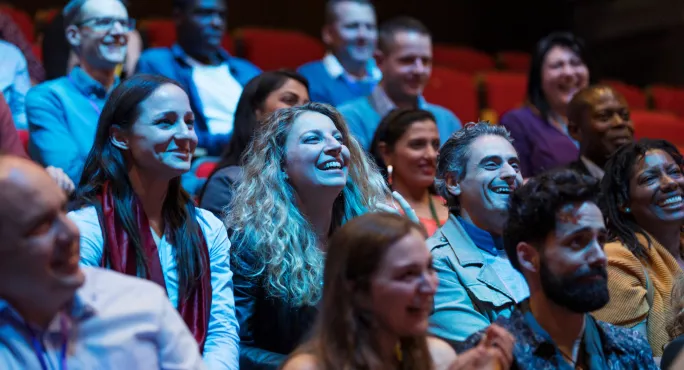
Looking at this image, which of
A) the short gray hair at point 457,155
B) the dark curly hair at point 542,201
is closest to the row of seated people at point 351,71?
the short gray hair at point 457,155

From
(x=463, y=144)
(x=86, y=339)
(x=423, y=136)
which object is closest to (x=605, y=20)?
(x=423, y=136)

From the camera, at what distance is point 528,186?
150cm

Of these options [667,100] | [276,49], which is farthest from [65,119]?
[667,100]

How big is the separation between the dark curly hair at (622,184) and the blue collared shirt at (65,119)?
1.17 metres

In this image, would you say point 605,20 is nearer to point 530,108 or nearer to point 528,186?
point 530,108

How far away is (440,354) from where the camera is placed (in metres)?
1.36

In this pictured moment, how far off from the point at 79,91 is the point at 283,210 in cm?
83

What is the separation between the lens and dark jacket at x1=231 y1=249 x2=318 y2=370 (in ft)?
5.68

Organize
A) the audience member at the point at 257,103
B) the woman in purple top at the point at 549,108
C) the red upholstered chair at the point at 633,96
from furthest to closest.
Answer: the red upholstered chair at the point at 633,96 → the woman in purple top at the point at 549,108 → the audience member at the point at 257,103

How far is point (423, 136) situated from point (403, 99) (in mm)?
558

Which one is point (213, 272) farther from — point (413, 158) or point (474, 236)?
point (413, 158)

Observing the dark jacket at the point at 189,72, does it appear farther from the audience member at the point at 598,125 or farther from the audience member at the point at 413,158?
the audience member at the point at 598,125

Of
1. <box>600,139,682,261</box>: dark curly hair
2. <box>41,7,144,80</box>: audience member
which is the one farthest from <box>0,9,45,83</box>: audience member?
<box>600,139,682,261</box>: dark curly hair

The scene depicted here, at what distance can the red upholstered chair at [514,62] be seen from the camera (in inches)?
184
